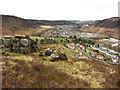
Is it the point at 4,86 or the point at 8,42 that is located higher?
the point at 8,42

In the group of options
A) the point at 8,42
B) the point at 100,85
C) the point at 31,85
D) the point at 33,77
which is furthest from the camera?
the point at 8,42

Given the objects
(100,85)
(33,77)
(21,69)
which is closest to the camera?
(33,77)

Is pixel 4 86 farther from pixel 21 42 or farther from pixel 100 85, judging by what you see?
pixel 21 42

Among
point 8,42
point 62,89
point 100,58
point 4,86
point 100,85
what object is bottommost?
point 100,58

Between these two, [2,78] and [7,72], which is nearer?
[2,78]

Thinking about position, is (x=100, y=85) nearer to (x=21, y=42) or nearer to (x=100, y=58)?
(x=21, y=42)

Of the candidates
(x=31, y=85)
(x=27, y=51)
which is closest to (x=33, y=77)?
(x=31, y=85)

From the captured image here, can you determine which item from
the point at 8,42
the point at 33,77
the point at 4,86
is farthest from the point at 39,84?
the point at 8,42

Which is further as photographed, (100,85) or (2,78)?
(100,85)

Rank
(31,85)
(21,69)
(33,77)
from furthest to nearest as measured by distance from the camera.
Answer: (21,69) < (33,77) < (31,85)

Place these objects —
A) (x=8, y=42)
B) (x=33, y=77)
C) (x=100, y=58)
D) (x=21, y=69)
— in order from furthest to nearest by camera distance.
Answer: (x=100, y=58) → (x=8, y=42) → (x=21, y=69) → (x=33, y=77)
